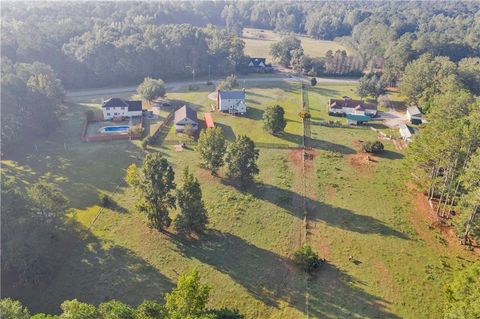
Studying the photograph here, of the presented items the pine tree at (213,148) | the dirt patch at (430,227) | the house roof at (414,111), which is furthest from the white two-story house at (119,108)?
the house roof at (414,111)

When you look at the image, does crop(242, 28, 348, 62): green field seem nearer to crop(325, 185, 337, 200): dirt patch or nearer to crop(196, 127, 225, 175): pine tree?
crop(196, 127, 225, 175): pine tree

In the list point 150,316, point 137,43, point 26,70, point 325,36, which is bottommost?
A: point 150,316

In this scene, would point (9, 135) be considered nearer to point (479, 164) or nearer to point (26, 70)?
point (26, 70)

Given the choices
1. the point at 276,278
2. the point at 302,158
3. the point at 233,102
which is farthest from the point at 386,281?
the point at 233,102

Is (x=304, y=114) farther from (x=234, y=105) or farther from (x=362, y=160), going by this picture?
(x=362, y=160)

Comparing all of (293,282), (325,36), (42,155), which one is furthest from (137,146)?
(325,36)

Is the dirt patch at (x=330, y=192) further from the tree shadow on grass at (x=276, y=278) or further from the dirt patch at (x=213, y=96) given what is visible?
the dirt patch at (x=213, y=96)
